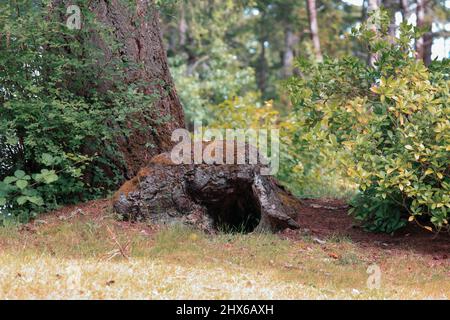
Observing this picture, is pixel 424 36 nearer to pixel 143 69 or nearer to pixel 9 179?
pixel 143 69

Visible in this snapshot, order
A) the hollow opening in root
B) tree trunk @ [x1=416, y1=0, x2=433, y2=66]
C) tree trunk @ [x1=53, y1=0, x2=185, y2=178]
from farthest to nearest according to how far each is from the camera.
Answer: tree trunk @ [x1=416, y1=0, x2=433, y2=66]
tree trunk @ [x1=53, y1=0, x2=185, y2=178]
the hollow opening in root

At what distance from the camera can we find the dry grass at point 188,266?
213 inches

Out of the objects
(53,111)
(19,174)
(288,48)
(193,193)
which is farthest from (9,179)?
(288,48)

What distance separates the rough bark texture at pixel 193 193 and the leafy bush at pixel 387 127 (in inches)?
37.4

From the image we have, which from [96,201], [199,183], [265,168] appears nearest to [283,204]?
[265,168]

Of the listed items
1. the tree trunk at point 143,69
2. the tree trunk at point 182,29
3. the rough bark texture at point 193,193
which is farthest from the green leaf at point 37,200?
the tree trunk at point 182,29

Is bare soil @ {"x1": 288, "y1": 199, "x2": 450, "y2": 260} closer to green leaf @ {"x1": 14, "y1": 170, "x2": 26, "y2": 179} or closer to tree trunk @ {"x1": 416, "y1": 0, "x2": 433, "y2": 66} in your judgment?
tree trunk @ {"x1": 416, "y1": 0, "x2": 433, "y2": 66}

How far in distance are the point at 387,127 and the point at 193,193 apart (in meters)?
2.65

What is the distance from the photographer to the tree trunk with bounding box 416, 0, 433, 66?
15.7 m

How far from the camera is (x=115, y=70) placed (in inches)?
351

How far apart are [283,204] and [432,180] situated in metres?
1.93

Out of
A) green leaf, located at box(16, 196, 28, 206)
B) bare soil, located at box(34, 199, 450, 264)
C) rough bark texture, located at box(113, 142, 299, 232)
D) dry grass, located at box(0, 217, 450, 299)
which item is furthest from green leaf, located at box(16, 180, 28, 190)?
rough bark texture, located at box(113, 142, 299, 232)

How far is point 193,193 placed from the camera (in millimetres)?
8250

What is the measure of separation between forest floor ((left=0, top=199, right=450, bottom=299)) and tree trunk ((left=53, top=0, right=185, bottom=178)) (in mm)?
1149
